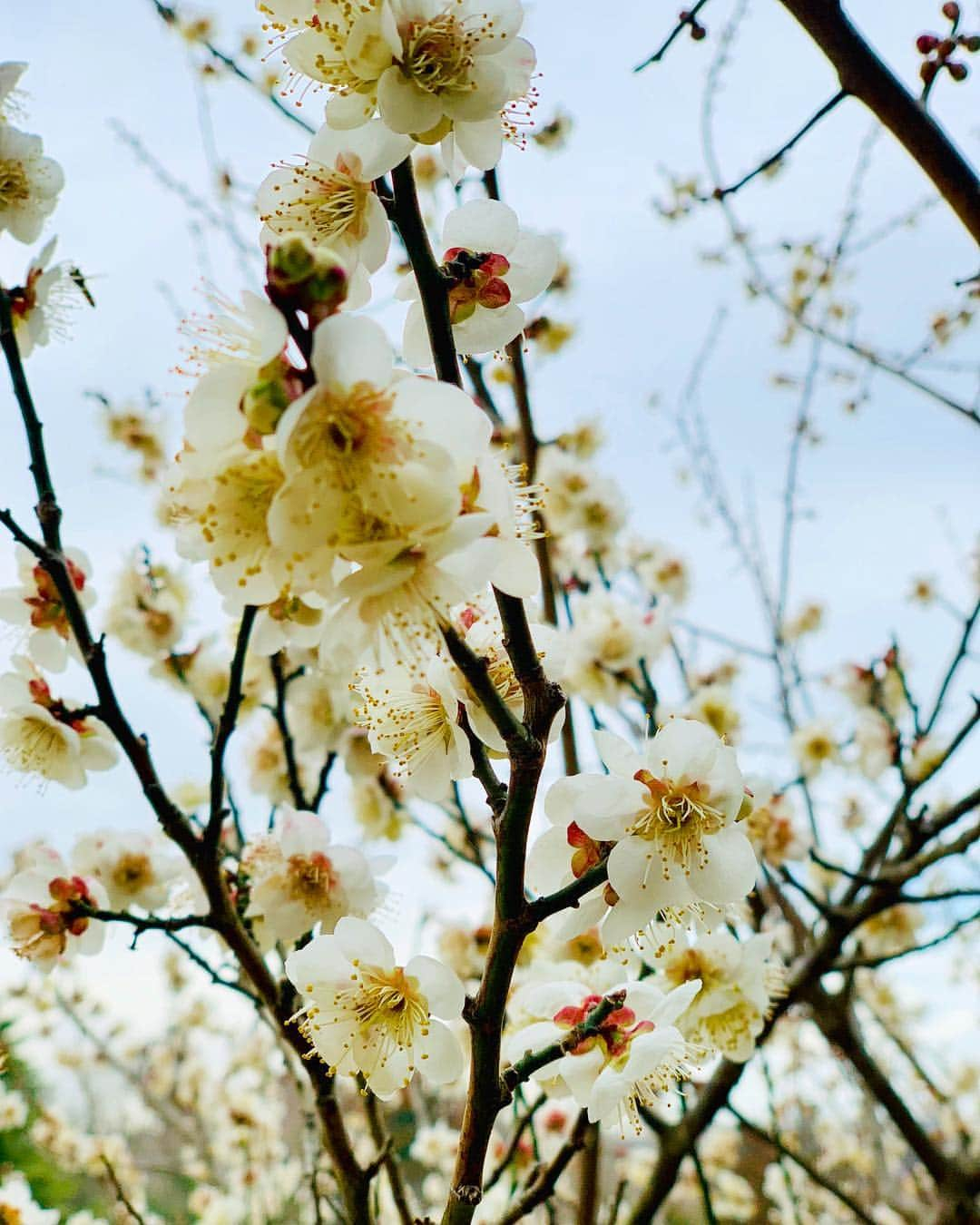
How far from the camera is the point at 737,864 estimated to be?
0.88 m

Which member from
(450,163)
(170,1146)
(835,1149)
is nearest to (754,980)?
(450,163)

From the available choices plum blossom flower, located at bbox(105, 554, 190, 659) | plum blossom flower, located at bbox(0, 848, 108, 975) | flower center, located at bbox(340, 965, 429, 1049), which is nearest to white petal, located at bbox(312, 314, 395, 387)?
flower center, located at bbox(340, 965, 429, 1049)

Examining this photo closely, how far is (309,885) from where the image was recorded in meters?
1.37

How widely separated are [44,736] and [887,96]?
172 cm

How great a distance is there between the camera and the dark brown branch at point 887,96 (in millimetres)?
1438

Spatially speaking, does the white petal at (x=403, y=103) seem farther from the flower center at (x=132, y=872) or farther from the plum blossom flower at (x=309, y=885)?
the flower center at (x=132, y=872)

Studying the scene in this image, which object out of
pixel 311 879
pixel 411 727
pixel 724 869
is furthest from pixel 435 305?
pixel 311 879

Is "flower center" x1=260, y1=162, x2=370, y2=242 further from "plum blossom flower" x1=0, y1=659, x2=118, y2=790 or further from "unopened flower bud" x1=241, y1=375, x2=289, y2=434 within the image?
"plum blossom flower" x1=0, y1=659, x2=118, y2=790

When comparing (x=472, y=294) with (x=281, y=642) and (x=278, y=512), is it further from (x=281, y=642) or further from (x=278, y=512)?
(x=281, y=642)

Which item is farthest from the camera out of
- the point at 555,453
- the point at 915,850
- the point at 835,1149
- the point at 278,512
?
the point at 835,1149

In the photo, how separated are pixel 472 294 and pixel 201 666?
173 cm

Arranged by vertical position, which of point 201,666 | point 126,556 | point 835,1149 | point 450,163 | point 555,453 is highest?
point 555,453

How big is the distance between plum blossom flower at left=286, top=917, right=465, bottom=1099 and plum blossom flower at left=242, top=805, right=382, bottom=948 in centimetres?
40

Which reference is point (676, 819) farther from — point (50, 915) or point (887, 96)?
point (887, 96)
